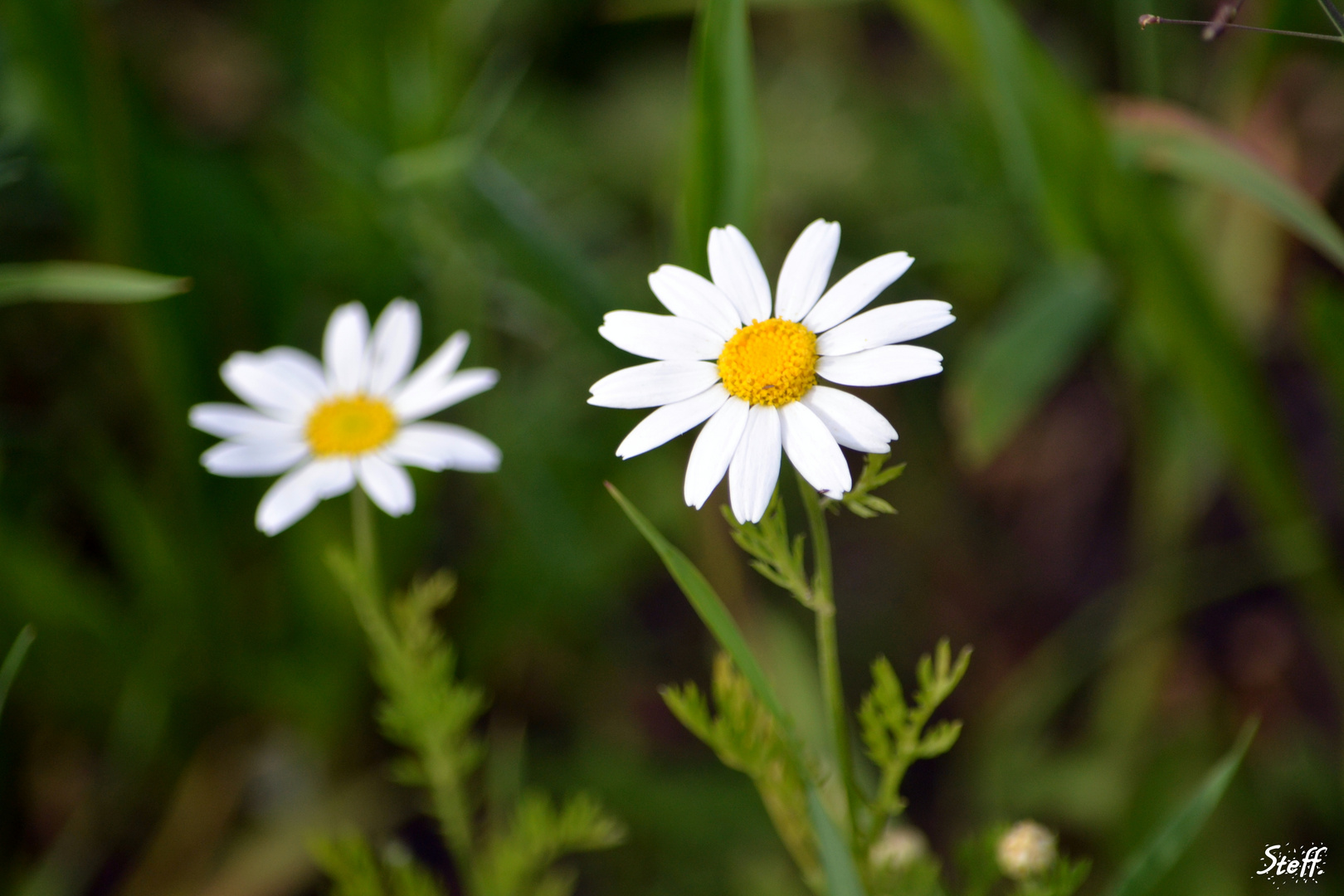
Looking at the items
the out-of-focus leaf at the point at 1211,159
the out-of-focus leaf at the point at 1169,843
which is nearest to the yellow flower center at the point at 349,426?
the out-of-focus leaf at the point at 1169,843

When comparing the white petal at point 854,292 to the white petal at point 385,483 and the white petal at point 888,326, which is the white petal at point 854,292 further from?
the white petal at point 385,483

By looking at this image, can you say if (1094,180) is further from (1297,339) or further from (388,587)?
(388,587)

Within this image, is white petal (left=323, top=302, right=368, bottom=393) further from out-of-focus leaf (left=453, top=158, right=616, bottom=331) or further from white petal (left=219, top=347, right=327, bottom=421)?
out-of-focus leaf (left=453, top=158, right=616, bottom=331)

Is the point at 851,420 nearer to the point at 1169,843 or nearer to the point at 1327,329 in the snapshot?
the point at 1169,843

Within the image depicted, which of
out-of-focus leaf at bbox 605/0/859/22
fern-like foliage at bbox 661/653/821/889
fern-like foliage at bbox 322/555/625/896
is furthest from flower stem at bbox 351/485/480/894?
out-of-focus leaf at bbox 605/0/859/22

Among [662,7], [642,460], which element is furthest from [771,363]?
[662,7]
